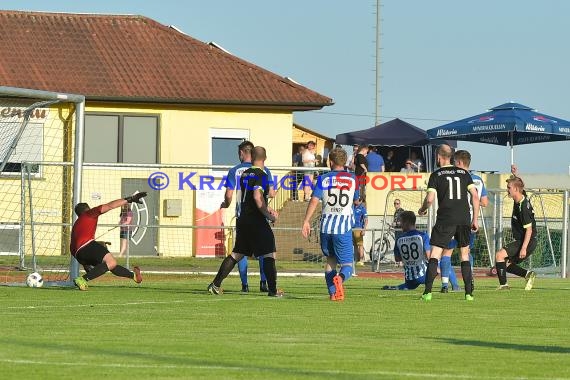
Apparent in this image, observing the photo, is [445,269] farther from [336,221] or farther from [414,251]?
[336,221]

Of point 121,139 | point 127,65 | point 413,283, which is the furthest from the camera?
point 127,65

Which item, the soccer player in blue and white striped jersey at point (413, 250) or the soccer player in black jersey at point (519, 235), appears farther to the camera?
the soccer player in black jersey at point (519, 235)

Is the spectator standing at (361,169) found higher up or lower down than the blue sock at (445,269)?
higher up

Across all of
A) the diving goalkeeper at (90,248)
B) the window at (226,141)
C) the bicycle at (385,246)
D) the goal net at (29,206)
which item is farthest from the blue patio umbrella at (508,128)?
the diving goalkeeper at (90,248)

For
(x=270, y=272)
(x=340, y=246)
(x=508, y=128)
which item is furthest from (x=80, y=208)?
(x=508, y=128)

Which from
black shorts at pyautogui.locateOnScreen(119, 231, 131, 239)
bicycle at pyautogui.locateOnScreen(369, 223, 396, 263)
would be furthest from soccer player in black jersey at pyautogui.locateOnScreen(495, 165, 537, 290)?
black shorts at pyautogui.locateOnScreen(119, 231, 131, 239)

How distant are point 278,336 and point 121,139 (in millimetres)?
25539

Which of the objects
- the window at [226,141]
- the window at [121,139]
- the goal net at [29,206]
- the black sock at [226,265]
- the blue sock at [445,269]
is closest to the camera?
the black sock at [226,265]

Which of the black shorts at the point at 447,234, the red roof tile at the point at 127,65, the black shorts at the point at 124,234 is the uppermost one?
the red roof tile at the point at 127,65

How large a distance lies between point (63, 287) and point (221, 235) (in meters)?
6.78

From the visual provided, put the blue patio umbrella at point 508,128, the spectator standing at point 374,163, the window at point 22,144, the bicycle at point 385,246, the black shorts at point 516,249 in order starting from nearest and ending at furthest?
the black shorts at point 516,249 < the window at point 22,144 < the bicycle at point 385,246 < the blue patio umbrella at point 508,128 < the spectator standing at point 374,163

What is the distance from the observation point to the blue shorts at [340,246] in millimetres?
17203

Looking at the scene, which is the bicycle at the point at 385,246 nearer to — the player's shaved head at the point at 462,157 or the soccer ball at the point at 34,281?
the player's shaved head at the point at 462,157

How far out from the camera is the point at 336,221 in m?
17.2
